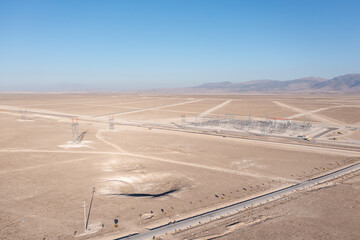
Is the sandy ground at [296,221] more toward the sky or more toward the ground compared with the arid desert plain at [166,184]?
more toward the ground

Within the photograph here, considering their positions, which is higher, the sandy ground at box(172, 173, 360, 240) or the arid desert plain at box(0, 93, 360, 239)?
the arid desert plain at box(0, 93, 360, 239)

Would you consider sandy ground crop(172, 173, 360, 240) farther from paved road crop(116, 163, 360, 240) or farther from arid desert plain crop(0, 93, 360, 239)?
paved road crop(116, 163, 360, 240)

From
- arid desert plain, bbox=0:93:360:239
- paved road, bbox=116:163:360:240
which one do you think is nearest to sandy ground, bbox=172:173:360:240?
arid desert plain, bbox=0:93:360:239

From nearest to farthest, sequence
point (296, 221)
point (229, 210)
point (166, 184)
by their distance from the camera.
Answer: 1. point (296, 221)
2. point (229, 210)
3. point (166, 184)

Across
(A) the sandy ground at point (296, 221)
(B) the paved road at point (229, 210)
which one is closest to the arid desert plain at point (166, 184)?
(A) the sandy ground at point (296, 221)

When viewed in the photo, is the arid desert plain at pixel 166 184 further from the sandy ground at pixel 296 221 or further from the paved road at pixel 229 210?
the paved road at pixel 229 210

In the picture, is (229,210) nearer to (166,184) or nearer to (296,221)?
(296,221)

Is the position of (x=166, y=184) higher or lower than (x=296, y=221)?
higher

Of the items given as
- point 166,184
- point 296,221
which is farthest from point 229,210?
point 166,184

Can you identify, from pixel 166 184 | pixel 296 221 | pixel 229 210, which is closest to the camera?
pixel 296 221
